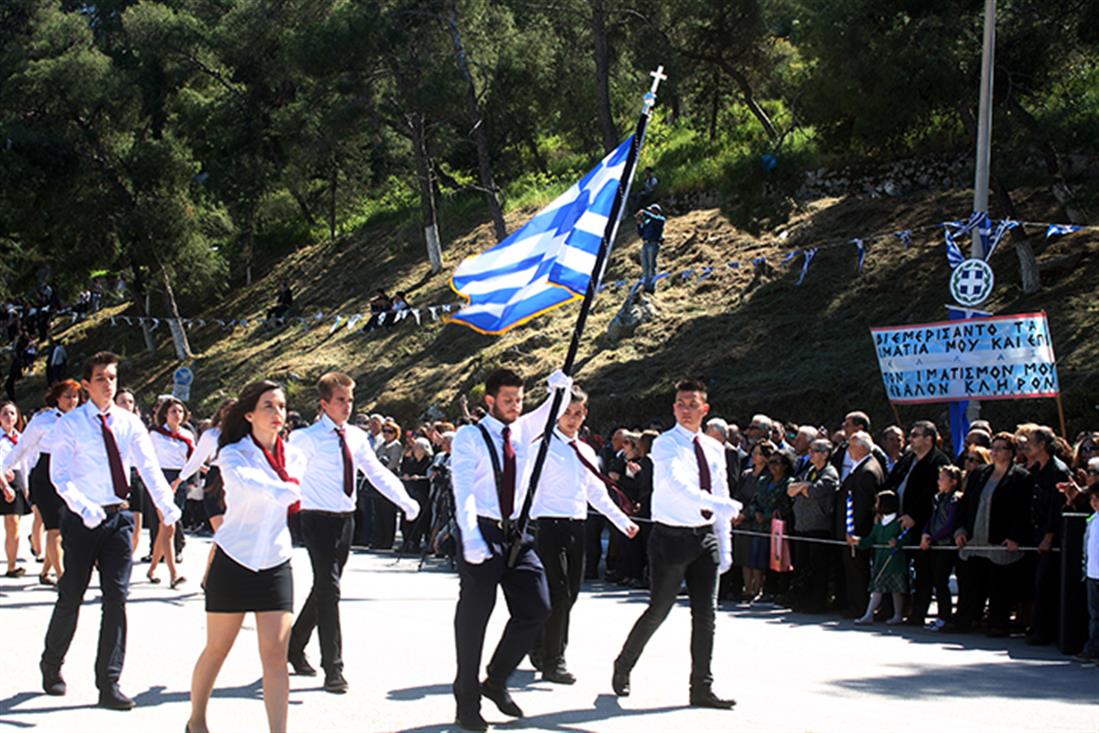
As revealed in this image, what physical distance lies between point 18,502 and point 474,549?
10695mm

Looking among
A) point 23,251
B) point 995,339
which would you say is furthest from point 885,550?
point 23,251

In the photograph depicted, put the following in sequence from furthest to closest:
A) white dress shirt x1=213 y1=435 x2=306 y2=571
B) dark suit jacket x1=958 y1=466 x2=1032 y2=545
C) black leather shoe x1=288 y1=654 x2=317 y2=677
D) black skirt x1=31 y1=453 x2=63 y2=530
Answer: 1. black skirt x1=31 y1=453 x2=63 y2=530
2. dark suit jacket x1=958 y1=466 x2=1032 y2=545
3. black leather shoe x1=288 y1=654 x2=317 y2=677
4. white dress shirt x1=213 y1=435 x2=306 y2=571

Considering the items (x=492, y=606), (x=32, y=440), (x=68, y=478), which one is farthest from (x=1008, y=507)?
(x=32, y=440)

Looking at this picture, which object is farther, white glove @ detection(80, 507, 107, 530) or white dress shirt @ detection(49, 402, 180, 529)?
white dress shirt @ detection(49, 402, 180, 529)

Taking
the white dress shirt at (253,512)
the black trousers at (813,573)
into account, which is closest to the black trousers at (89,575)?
the white dress shirt at (253,512)

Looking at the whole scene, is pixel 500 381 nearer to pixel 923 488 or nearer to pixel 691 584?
pixel 691 584

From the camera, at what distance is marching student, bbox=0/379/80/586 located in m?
12.3

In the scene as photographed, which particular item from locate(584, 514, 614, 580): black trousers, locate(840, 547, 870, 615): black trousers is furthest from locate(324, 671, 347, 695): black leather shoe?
locate(584, 514, 614, 580): black trousers

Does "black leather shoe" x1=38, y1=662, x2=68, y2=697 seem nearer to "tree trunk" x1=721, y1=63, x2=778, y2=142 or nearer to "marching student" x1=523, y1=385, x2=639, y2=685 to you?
"marching student" x1=523, y1=385, x2=639, y2=685

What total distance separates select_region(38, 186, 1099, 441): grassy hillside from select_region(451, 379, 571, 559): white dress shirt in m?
13.7

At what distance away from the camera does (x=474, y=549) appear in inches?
297

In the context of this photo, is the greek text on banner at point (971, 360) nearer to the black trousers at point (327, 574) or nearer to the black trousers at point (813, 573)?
the black trousers at point (813, 573)

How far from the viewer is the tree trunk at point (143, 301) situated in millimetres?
44688

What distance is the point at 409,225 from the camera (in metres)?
45.2
